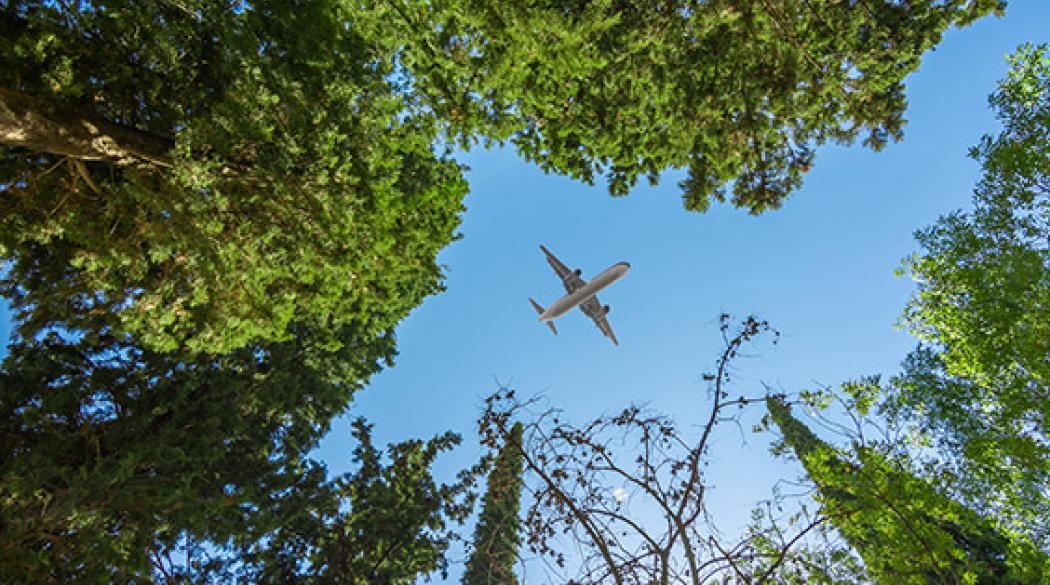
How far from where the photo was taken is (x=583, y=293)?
18875mm

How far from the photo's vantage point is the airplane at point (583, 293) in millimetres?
18562

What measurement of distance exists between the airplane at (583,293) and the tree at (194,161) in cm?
1184

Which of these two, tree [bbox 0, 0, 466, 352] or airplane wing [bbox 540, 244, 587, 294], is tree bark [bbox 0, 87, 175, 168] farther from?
airplane wing [bbox 540, 244, 587, 294]

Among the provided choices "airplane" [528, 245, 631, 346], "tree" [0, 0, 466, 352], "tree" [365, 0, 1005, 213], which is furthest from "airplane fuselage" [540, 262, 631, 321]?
"tree" [0, 0, 466, 352]

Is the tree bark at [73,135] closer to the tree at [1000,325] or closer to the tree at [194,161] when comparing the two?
the tree at [194,161]

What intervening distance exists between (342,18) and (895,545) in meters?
11.1

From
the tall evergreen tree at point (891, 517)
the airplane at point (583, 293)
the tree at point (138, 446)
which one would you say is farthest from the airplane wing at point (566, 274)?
the tall evergreen tree at point (891, 517)

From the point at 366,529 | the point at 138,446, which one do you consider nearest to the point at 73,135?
the point at 138,446

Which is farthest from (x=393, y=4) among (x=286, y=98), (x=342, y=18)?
(x=286, y=98)

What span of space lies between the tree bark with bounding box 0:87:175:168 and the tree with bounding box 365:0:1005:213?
3.73 meters

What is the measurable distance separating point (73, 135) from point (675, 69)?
9048 millimetres

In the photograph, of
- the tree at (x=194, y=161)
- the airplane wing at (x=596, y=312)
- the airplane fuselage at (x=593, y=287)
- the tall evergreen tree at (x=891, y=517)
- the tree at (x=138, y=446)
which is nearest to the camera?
the tall evergreen tree at (x=891, y=517)

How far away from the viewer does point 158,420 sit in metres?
9.33

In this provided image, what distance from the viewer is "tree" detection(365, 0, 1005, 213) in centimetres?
704
